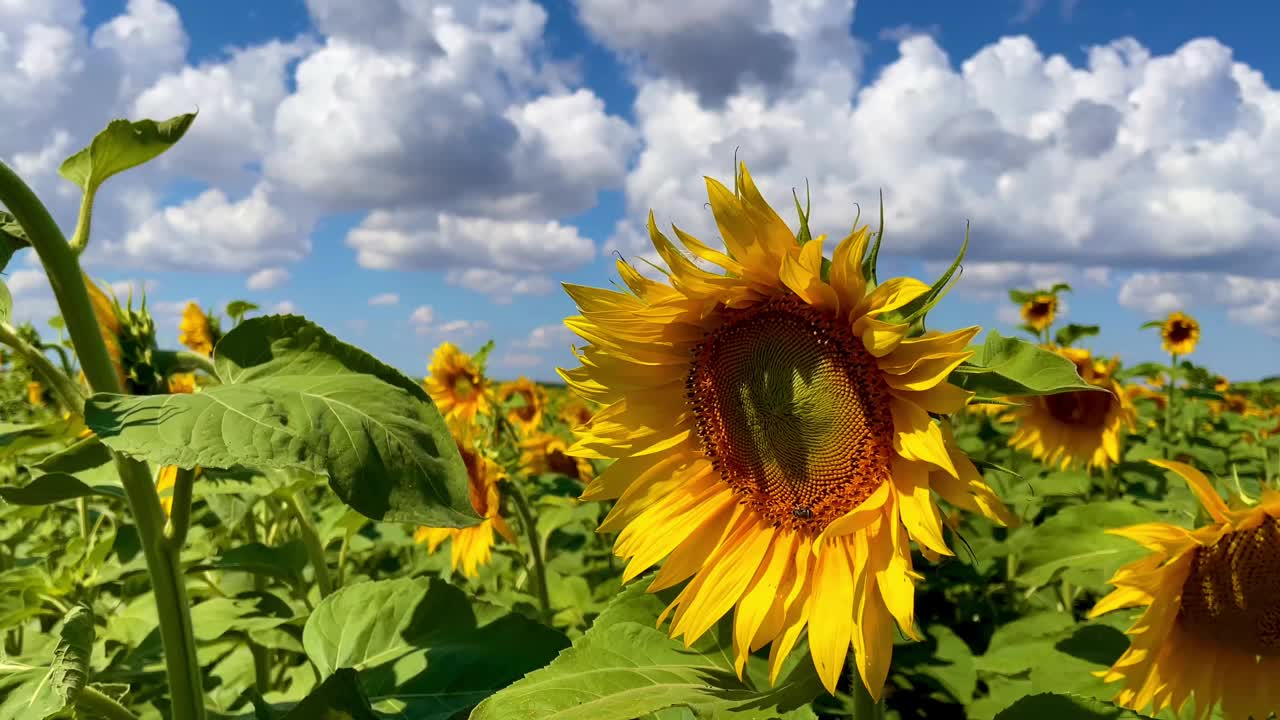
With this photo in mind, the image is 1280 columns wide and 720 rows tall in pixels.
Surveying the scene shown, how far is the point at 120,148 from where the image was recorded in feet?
5.37

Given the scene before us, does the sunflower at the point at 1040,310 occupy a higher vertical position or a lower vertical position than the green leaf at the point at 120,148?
higher

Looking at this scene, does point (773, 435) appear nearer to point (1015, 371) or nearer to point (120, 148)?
point (1015, 371)

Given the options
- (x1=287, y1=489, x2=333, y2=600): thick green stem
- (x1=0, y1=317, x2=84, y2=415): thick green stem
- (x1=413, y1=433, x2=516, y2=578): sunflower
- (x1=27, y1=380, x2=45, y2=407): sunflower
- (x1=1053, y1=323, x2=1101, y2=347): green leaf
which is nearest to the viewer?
(x1=0, y1=317, x2=84, y2=415): thick green stem

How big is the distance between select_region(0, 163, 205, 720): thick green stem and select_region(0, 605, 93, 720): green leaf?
0.13 meters

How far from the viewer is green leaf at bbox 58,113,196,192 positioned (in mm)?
1604

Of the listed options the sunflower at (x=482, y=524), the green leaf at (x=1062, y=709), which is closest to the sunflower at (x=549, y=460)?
the sunflower at (x=482, y=524)

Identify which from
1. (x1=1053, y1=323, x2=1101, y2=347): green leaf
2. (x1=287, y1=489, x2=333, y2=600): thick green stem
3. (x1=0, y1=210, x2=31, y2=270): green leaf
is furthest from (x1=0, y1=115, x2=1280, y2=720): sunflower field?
(x1=1053, y1=323, x2=1101, y2=347): green leaf

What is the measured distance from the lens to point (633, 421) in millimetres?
1837

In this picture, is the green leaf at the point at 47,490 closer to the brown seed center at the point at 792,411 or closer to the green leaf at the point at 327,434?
the green leaf at the point at 327,434

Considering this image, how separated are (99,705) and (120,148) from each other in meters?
1.04

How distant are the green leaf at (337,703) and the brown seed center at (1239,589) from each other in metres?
1.85

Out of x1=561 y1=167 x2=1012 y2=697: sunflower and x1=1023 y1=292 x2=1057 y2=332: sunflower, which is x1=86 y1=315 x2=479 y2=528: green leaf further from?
x1=1023 y1=292 x2=1057 y2=332: sunflower

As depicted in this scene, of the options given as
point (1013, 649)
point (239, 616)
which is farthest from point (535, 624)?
point (1013, 649)

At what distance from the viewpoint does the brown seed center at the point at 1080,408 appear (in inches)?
180
